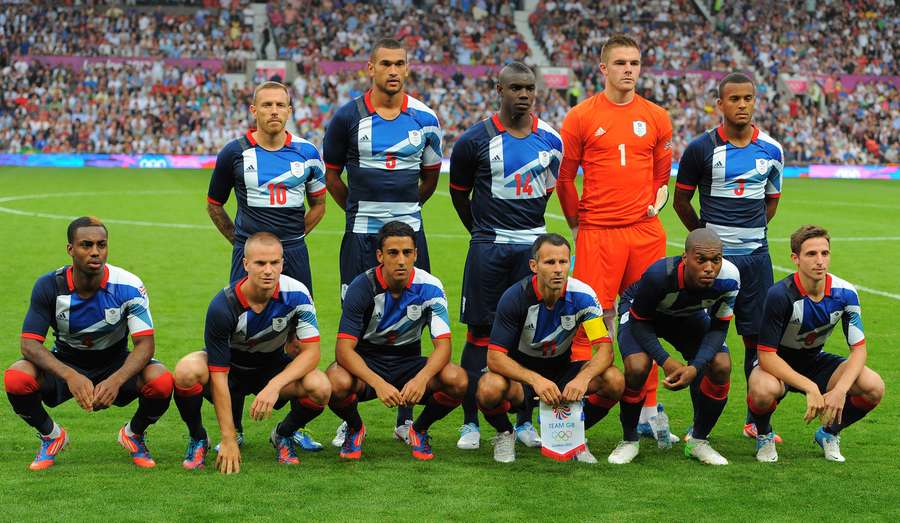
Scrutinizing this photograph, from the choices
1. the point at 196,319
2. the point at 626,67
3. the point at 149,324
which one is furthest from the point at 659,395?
the point at 196,319

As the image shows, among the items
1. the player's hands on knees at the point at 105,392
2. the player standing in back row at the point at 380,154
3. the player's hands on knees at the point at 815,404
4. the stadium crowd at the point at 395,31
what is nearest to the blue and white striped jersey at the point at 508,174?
the player standing in back row at the point at 380,154

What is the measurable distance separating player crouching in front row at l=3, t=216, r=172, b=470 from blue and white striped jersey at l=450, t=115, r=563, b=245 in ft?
7.15

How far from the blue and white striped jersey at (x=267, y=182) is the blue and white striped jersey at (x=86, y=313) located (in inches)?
40.9

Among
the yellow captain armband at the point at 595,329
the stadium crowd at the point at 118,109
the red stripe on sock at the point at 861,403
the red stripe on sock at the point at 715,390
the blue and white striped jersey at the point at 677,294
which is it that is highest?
the stadium crowd at the point at 118,109

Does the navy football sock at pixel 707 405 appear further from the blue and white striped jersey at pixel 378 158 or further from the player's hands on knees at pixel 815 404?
the blue and white striped jersey at pixel 378 158

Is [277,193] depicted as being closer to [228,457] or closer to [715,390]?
[228,457]

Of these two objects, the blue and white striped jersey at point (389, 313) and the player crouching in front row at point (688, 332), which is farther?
the blue and white striped jersey at point (389, 313)

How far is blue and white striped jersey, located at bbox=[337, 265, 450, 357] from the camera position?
6.34 meters

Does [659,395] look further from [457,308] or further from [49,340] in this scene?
[49,340]

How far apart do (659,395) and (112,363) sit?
392cm

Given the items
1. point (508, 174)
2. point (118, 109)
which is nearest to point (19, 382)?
point (508, 174)

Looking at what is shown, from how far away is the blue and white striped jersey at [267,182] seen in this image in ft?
22.7

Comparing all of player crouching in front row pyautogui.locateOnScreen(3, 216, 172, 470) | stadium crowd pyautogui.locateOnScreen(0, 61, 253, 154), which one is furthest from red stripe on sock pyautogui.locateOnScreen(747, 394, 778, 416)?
stadium crowd pyautogui.locateOnScreen(0, 61, 253, 154)

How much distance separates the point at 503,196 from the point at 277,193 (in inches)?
55.8
